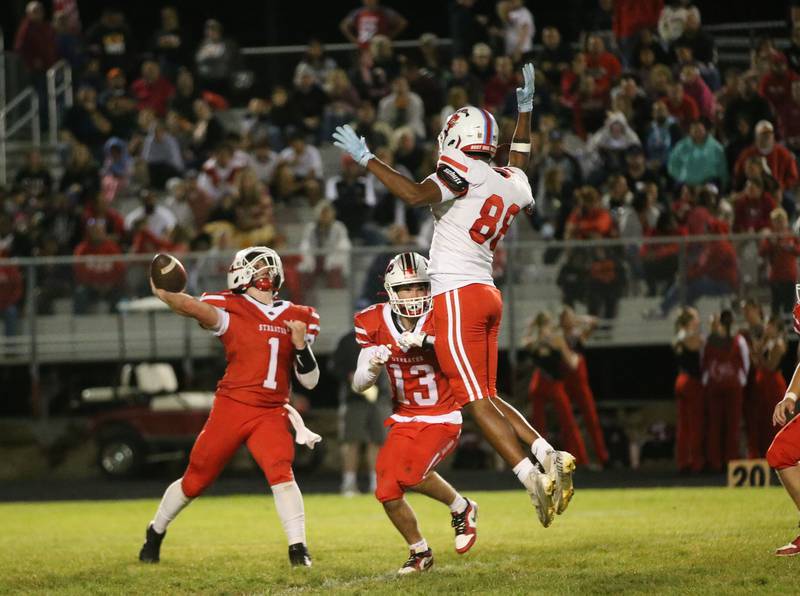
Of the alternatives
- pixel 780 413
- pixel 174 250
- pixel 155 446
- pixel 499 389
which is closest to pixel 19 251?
pixel 174 250

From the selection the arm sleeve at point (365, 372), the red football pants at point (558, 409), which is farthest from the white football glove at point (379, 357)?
the red football pants at point (558, 409)

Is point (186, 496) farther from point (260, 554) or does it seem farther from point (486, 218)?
point (486, 218)

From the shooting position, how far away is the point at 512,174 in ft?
25.4

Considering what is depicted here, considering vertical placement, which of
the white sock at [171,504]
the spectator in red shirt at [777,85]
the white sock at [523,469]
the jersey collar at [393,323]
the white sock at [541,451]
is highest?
the spectator in red shirt at [777,85]

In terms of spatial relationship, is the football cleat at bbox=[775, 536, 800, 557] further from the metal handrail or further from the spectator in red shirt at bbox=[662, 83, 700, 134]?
the metal handrail

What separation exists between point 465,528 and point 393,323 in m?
1.20

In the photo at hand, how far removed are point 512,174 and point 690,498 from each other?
4.88 meters

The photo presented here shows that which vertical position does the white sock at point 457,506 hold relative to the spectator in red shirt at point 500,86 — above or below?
below

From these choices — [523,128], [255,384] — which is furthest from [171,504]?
[523,128]

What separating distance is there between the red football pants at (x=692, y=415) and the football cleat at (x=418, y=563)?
6935 millimetres

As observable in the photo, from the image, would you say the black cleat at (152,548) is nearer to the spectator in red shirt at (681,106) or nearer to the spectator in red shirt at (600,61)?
the spectator in red shirt at (681,106)

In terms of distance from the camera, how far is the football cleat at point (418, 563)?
7.46 m

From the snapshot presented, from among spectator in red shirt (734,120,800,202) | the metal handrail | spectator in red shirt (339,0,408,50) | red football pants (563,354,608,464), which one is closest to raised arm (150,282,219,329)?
red football pants (563,354,608,464)

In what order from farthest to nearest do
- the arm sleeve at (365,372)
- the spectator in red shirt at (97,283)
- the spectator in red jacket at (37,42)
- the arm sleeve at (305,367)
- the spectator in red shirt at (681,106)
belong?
the spectator in red jacket at (37,42)
the spectator in red shirt at (681,106)
the spectator in red shirt at (97,283)
the arm sleeve at (305,367)
the arm sleeve at (365,372)
